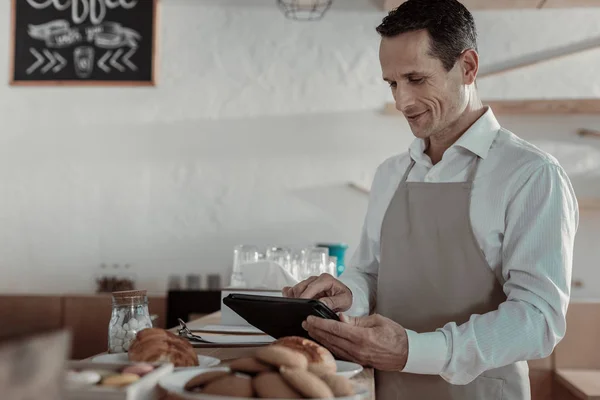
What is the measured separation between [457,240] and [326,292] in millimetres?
317

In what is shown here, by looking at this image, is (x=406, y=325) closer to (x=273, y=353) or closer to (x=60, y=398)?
(x=273, y=353)

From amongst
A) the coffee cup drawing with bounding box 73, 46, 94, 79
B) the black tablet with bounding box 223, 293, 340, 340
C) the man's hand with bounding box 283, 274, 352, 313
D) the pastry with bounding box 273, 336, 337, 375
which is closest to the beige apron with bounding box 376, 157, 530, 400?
the man's hand with bounding box 283, 274, 352, 313

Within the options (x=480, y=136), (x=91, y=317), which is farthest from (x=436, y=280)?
(x=91, y=317)

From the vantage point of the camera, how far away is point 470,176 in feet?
5.76

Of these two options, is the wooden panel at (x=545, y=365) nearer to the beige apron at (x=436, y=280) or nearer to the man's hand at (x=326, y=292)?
the beige apron at (x=436, y=280)

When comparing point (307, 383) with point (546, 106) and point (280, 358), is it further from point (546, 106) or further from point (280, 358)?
point (546, 106)

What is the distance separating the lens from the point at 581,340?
391 cm

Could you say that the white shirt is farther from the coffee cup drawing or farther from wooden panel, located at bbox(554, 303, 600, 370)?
the coffee cup drawing

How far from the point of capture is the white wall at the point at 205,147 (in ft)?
14.5

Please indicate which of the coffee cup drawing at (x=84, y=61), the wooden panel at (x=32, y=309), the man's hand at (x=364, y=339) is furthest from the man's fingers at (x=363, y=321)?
the coffee cup drawing at (x=84, y=61)

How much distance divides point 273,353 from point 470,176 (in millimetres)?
922

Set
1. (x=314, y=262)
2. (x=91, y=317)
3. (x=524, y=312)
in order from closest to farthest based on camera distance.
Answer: (x=524, y=312)
(x=314, y=262)
(x=91, y=317)

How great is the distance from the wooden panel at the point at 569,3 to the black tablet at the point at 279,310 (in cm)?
332

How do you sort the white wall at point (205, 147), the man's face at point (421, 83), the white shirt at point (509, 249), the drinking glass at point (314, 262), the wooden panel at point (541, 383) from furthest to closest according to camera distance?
1. the white wall at point (205, 147)
2. the wooden panel at point (541, 383)
3. the drinking glass at point (314, 262)
4. the man's face at point (421, 83)
5. the white shirt at point (509, 249)
